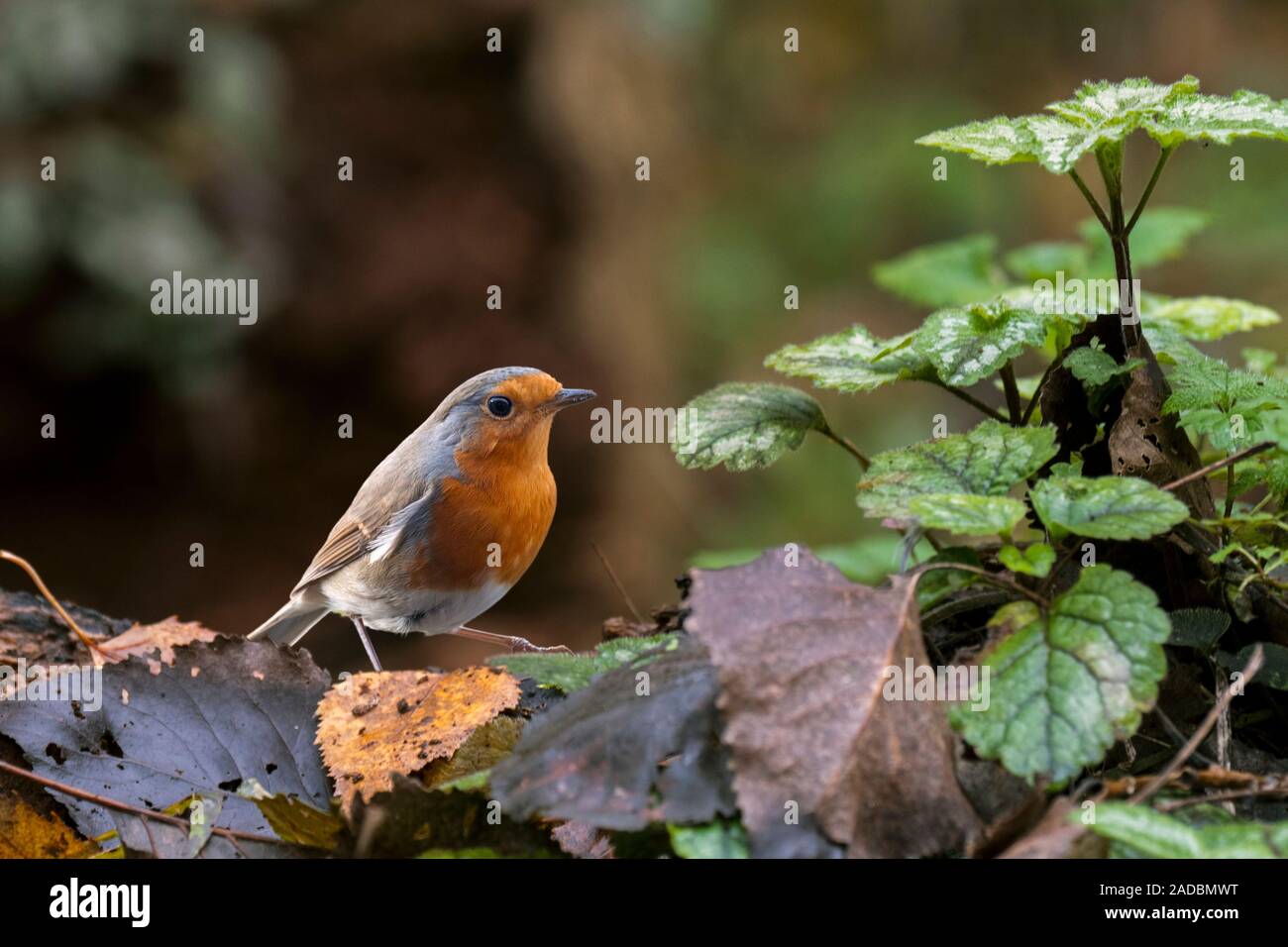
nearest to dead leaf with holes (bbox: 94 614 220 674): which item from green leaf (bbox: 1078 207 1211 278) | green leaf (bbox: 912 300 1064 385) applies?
green leaf (bbox: 912 300 1064 385)

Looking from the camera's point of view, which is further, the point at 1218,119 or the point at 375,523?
the point at 375,523

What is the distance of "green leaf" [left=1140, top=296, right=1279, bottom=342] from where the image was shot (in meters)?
2.08

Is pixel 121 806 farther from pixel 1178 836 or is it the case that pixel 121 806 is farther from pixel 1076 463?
pixel 1076 463

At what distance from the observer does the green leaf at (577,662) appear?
158 cm

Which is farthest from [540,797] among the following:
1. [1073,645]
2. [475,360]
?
[475,360]

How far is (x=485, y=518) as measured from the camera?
243cm

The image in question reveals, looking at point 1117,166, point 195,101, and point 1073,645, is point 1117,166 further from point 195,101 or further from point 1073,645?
point 195,101

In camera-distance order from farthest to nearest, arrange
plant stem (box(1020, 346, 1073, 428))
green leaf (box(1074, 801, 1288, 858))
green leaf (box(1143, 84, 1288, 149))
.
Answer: plant stem (box(1020, 346, 1073, 428)) < green leaf (box(1143, 84, 1288, 149)) < green leaf (box(1074, 801, 1288, 858))

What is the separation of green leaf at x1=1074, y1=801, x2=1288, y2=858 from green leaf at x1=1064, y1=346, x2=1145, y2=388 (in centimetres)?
59

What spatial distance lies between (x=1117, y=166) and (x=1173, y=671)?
25.0 inches

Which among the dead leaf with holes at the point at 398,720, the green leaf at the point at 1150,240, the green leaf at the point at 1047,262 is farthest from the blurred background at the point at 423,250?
the dead leaf with holes at the point at 398,720

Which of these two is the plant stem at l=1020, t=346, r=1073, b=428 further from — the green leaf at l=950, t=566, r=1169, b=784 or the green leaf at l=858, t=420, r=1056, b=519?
the green leaf at l=950, t=566, r=1169, b=784

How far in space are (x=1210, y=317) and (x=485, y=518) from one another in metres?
1.30

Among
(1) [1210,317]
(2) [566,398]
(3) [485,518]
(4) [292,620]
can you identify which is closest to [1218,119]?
(1) [1210,317]
